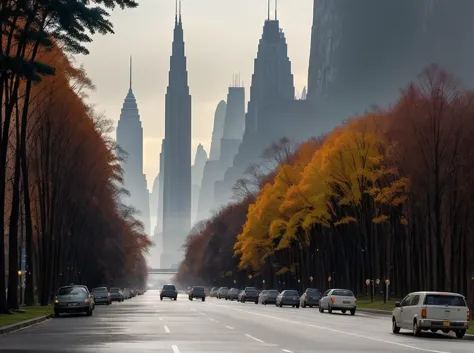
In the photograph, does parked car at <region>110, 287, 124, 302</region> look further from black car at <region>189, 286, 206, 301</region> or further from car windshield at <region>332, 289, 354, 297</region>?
car windshield at <region>332, 289, 354, 297</region>

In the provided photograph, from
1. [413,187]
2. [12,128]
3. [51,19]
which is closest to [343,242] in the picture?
[413,187]

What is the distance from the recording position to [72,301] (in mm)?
68062

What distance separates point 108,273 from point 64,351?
123660 millimetres

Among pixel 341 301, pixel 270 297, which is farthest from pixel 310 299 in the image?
pixel 341 301

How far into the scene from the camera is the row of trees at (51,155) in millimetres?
51750

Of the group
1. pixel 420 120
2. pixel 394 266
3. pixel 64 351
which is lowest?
pixel 64 351

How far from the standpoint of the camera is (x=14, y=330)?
47.8 metres

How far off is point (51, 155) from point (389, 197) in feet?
77.9

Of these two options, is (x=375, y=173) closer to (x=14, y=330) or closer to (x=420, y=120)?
(x=420, y=120)

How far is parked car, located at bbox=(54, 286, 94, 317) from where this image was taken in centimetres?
6779

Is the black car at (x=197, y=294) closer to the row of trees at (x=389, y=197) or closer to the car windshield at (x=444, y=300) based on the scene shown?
the row of trees at (x=389, y=197)

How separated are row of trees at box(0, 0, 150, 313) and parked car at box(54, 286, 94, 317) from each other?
3.79 m

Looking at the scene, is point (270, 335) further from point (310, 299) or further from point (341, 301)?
point (310, 299)

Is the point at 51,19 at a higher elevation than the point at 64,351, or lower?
higher
